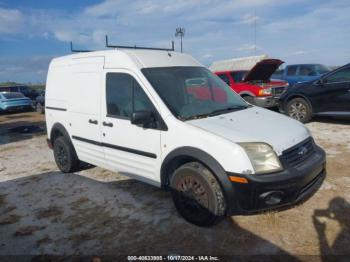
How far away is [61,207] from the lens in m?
4.65

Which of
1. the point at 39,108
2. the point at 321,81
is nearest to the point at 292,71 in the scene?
the point at 321,81

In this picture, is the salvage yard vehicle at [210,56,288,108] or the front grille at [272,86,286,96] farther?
the front grille at [272,86,286,96]

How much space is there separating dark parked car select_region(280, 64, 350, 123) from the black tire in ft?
20.8

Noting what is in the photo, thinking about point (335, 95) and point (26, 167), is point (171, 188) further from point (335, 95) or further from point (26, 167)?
point (335, 95)

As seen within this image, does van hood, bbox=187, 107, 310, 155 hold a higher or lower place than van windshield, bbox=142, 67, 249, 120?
lower

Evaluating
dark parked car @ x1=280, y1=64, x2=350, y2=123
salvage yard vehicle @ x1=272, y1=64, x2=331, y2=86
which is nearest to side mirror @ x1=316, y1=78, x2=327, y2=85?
dark parked car @ x1=280, y1=64, x2=350, y2=123

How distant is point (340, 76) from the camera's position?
8312mm

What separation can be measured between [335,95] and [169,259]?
7.00m

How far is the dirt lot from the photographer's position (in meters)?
3.37

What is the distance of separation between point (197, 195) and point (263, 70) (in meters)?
8.00

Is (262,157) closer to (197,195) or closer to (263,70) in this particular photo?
(197,195)

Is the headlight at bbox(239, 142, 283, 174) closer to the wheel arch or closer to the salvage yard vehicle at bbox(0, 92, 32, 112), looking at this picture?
the wheel arch

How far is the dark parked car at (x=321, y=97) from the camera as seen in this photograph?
821 cm

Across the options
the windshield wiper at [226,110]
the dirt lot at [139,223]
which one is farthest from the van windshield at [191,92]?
the dirt lot at [139,223]
